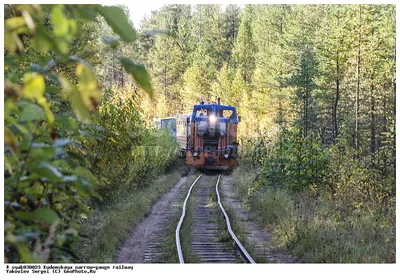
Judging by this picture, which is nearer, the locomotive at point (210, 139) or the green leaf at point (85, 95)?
the green leaf at point (85, 95)

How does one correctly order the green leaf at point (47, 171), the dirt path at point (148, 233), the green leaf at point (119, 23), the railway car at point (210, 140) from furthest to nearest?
the railway car at point (210, 140), the dirt path at point (148, 233), the green leaf at point (47, 171), the green leaf at point (119, 23)

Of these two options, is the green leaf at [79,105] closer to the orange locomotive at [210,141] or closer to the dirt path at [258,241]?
the dirt path at [258,241]

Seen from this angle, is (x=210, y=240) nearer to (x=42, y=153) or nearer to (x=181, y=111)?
(x=42, y=153)

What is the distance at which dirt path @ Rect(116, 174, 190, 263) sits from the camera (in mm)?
9295

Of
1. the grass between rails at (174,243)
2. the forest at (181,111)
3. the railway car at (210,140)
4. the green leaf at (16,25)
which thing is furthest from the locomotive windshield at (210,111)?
the green leaf at (16,25)

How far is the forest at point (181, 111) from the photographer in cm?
184

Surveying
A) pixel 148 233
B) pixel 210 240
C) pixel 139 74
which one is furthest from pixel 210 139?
pixel 139 74

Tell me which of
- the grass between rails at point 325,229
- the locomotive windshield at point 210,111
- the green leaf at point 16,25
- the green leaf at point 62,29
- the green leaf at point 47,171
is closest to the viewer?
the green leaf at point 62,29

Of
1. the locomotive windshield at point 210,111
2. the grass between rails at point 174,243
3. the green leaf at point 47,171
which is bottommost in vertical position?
the grass between rails at point 174,243

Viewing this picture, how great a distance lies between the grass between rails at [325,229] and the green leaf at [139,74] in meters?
6.70

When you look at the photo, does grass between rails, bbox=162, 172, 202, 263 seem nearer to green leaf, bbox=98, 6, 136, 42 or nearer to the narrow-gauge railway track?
the narrow-gauge railway track

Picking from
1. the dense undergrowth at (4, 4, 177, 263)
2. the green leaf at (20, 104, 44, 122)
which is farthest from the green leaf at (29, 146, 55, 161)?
the green leaf at (20, 104, 44, 122)

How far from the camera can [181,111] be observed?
46188mm

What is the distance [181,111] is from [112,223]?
35166mm
